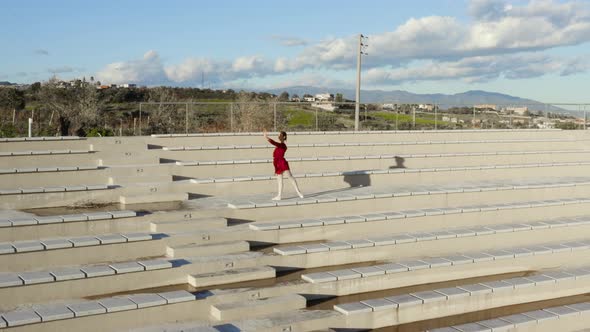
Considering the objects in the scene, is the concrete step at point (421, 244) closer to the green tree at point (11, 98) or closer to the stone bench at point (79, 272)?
the stone bench at point (79, 272)

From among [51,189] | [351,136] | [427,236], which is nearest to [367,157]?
[351,136]

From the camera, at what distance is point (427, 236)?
31.5 ft

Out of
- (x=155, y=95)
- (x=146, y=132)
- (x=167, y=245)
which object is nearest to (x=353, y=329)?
(x=167, y=245)

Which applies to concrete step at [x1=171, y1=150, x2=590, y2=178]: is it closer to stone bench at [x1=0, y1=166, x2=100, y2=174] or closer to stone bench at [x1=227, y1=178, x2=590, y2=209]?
stone bench at [x1=227, y1=178, x2=590, y2=209]

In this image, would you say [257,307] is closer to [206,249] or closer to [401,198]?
[206,249]

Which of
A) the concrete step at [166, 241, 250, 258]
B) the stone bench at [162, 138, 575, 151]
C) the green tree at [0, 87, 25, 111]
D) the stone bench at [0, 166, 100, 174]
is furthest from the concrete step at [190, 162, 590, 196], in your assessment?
the green tree at [0, 87, 25, 111]

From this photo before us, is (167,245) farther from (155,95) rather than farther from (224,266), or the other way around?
(155,95)

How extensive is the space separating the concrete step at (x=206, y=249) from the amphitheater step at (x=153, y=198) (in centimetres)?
183

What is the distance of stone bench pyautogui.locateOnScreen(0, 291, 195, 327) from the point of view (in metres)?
6.12

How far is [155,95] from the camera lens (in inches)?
986

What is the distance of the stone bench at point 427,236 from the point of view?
8.51 m

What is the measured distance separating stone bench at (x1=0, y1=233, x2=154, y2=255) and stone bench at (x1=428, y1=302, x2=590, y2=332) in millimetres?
3752

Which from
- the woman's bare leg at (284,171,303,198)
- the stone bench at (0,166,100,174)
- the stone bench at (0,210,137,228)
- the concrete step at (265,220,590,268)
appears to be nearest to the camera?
the stone bench at (0,210,137,228)

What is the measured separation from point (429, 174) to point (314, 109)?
6.51 m
